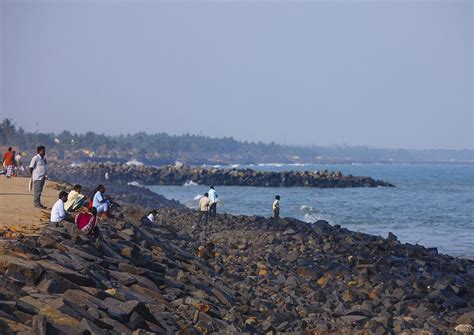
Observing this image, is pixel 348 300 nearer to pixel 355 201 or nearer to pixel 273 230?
pixel 273 230

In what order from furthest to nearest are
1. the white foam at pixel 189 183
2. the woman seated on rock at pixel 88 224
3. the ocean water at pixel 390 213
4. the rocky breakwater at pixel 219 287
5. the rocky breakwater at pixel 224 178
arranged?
the rocky breakwater at pixel 224 178, the white foam at pixel 189 183, the ocean water at pixel 390 213, the woman seated on rock at pixel 88 224, the rocky breakwater at pixel 219 287

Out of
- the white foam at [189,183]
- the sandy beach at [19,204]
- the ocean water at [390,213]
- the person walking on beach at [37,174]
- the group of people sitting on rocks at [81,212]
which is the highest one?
the person walking on beach at [37,174]

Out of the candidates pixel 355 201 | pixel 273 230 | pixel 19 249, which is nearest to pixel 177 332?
pixel 19 249

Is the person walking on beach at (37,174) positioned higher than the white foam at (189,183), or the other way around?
the person walking on beach at (37,174)

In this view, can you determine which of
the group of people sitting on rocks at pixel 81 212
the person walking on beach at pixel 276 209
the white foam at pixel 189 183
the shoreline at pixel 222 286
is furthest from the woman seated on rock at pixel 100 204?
the white foam at pixel 189 183

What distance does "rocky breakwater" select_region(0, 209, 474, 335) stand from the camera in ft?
27.3

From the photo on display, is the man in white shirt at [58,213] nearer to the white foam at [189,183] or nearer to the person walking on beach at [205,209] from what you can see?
the person walking on beach at [205,209]

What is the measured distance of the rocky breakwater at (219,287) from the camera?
27.3 feet

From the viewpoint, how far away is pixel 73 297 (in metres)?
8.41

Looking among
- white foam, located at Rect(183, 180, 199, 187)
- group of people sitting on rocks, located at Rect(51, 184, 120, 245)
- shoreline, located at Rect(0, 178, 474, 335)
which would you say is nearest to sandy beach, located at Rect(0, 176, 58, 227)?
group of people sitting on rocks, located at Rect(51, 184, 120, 245)

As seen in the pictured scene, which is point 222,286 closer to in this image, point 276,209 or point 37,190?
point 37,190

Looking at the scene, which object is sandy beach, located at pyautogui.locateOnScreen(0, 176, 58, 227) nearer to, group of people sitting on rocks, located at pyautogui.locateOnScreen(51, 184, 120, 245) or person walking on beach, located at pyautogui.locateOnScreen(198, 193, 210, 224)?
group of people sitting on rocks, located at pyautogui.locateOnScreen(51, 184, 120, 245)

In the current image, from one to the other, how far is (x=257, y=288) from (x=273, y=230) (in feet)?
35.8

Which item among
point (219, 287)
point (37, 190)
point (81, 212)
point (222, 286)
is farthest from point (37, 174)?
point (219, 287)
